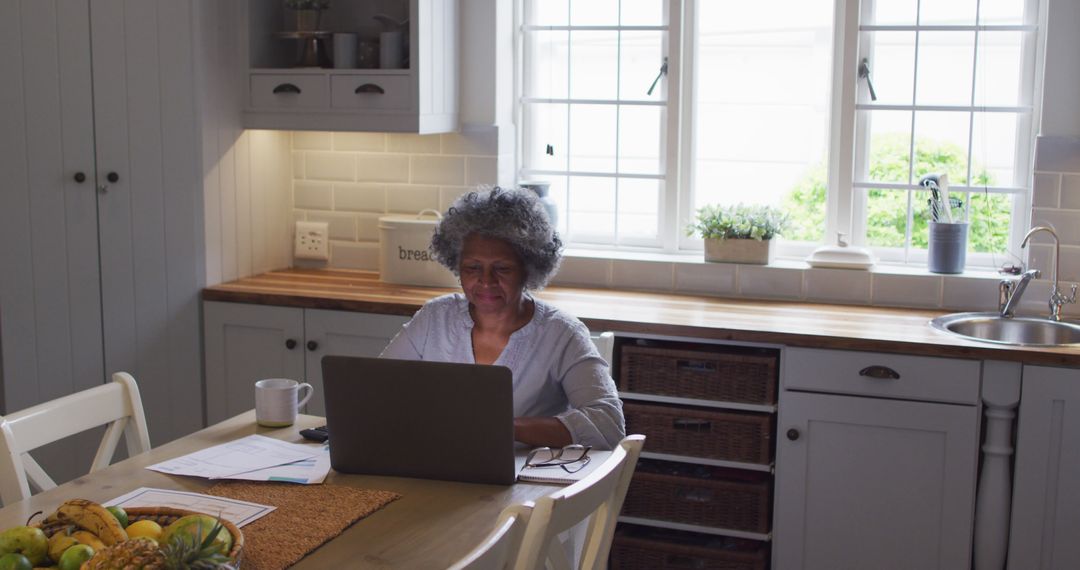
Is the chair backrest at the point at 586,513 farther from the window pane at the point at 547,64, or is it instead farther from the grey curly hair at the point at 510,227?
the window pane at the point at 547,64

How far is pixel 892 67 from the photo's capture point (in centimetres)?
385

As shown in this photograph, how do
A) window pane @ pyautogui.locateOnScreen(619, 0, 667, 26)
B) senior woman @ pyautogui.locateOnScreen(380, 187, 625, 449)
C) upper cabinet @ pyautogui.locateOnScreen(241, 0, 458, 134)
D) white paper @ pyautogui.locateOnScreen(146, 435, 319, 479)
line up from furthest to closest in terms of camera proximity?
window pane @ pyautogui.locateOnScreen(619, 0, 667, 26) → upper cabinet @ pyautogui.locateOnScreen(241, 0, 458, 134) → senior woman @ pyautogui.locateOnScreen(380, 187, 625, 449) → white paper @ pyautogui.locateOnScreen(146, 435, 319, 479)

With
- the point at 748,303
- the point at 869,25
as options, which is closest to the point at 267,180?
the point at 748,303

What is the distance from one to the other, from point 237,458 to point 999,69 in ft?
9.04

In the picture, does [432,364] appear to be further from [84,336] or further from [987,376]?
[84,336]

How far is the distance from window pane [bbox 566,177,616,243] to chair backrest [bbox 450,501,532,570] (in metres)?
2.67

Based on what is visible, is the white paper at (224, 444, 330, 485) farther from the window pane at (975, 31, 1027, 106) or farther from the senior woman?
the window pane at (975, 31, 1027, 106)

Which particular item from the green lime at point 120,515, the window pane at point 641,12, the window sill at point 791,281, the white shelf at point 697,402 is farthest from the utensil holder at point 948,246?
the green lime at point 120,515

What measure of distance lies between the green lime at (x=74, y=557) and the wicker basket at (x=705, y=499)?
82.5 inches

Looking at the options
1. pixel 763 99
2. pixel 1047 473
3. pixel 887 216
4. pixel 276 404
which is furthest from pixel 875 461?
pixel 276 404

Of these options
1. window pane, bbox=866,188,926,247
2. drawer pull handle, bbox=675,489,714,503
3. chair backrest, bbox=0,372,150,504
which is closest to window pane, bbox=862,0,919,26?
window pane, bbox=866,188,926,247

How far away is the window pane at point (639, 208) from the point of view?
164 inches

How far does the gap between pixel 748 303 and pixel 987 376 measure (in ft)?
2.80

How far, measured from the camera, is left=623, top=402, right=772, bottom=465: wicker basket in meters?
3.34
